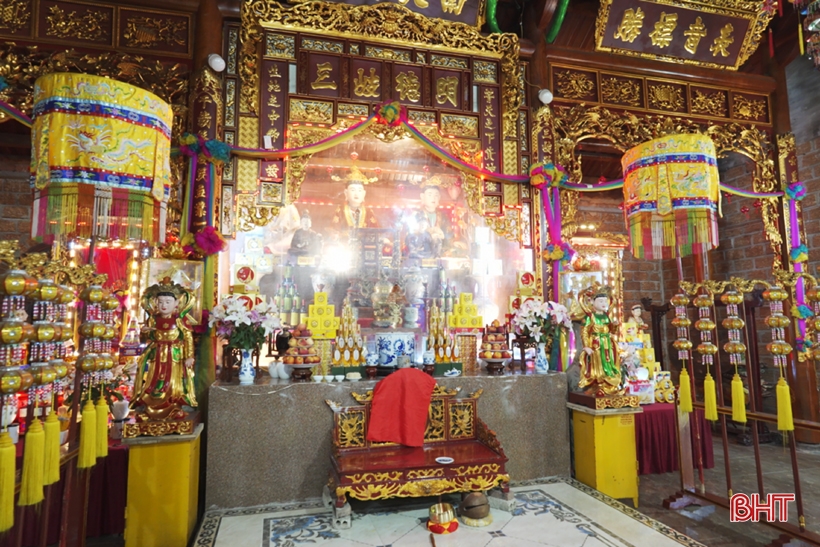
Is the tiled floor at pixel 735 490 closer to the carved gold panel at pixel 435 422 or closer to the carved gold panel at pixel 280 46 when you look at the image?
the carved gold panel at pixel 435 422

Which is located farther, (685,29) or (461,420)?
(685,29)

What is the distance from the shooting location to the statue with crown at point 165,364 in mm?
2998

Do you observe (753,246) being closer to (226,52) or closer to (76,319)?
(226,52)

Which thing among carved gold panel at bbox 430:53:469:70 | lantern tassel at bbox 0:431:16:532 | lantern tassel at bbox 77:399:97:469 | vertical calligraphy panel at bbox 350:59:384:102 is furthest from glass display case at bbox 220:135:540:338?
lantern tassel at bbox 0:431:16:532

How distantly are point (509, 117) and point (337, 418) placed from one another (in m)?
3.41

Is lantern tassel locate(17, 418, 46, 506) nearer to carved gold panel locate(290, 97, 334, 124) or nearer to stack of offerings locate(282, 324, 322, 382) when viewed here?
stack of offerings locate(282, 324, 322, 382)

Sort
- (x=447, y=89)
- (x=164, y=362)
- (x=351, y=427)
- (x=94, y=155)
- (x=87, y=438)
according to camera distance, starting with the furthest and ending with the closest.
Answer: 1. (x=447, y=89)
2. (x=351, y=427)
3. (x=164, y=362)
4. (x=94, y=155)
5. (x=87, y=438)

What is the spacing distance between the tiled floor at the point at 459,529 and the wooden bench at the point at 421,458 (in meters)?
0.17

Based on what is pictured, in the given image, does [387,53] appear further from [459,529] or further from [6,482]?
[6,482]

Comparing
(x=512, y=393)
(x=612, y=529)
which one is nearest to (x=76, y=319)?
(x=512, y=393)

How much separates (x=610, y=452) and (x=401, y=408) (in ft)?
5.36

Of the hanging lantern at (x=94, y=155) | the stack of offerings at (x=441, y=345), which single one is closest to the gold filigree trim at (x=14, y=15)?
the hanging lantern at (x=94, y=155)

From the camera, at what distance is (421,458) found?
10.3 feet

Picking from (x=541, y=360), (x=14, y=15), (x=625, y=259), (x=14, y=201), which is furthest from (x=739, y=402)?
(x=14, y=201)
